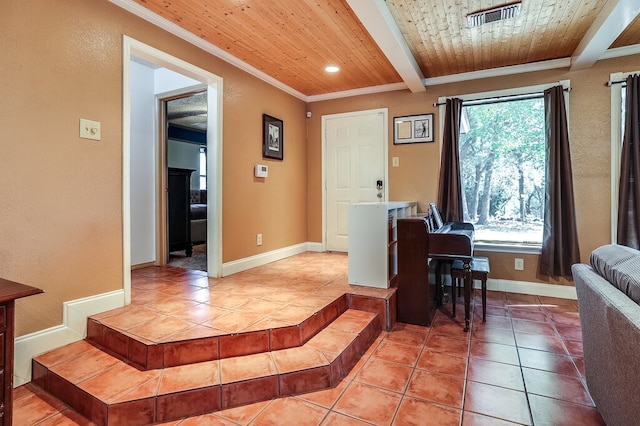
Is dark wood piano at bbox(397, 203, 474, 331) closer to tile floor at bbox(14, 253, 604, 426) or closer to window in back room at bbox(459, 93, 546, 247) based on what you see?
tile floor at bbox(14, 253, 604, 426)

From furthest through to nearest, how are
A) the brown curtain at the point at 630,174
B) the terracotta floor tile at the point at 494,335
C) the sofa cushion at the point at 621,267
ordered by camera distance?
the brown curtain at the point at 630,174 → the terracotta floor tile at the point at 494,335 → the sofa cushion at the point at 621,267

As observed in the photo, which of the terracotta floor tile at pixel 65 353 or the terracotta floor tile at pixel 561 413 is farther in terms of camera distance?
the terracotta floor tile at pixel 65 353

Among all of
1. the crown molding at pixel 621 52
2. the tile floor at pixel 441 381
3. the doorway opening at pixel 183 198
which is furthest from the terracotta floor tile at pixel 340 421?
the crown molding at pixel 621 52

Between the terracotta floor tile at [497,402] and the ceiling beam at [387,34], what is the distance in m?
2.52

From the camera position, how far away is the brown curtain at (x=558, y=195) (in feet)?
11.1

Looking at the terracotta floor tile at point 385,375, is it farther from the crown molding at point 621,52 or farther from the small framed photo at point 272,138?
the crown molding at point 621,52

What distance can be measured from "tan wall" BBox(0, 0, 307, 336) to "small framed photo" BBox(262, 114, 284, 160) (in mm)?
1297

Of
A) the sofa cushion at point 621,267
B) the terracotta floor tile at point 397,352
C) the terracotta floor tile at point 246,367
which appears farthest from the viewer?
the terracotta floor tile at point 397,352

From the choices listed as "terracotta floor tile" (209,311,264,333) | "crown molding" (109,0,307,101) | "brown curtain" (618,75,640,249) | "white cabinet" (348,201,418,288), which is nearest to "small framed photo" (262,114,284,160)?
"crown molding" (109,0,307,101)

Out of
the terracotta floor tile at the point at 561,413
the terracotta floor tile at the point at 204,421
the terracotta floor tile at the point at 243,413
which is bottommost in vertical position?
the terracotta floor tile at the point at 204,421

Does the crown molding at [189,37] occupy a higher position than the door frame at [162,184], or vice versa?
the crown molding at [189,37]

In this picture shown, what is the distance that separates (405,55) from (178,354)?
305 centimetres

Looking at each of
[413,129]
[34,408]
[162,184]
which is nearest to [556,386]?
[34,408]

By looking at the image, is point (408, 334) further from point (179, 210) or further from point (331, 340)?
point (179, 210)
